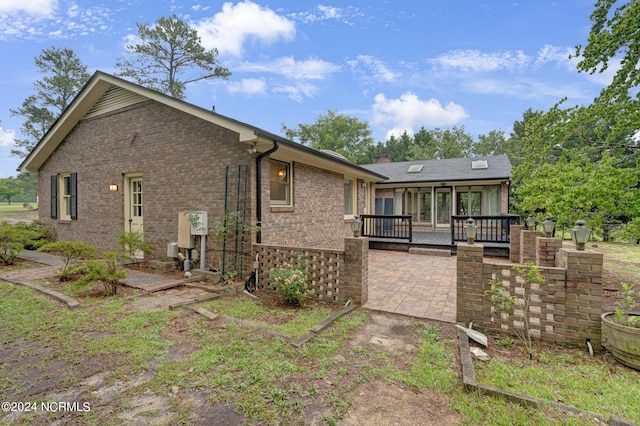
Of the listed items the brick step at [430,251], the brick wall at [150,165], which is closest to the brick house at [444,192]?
the brick step at [430,251]

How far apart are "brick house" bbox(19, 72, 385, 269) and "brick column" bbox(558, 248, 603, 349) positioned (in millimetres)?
4797

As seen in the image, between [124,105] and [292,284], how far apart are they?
7034 mm

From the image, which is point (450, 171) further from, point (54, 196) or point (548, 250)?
point (54, 196)

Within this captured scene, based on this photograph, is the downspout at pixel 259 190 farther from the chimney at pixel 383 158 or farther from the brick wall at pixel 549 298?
the chimney at pixel 383 158

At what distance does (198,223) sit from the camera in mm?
6137

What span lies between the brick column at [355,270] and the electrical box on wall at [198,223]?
3209mm

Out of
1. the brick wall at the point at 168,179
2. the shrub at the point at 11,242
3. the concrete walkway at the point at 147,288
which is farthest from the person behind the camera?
the shrub at the point at 11,242

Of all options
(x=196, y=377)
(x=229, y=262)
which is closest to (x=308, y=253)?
(x=229, y=262)

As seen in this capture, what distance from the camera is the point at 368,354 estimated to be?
10.4 ft

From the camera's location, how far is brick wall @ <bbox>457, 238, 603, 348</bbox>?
3232 mm

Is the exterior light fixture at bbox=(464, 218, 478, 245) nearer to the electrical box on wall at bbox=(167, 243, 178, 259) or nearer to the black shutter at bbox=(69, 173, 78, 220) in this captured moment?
the electrical box on wall at bbox=(167, 243, 178, 259)

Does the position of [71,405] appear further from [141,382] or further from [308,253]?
[308,253]

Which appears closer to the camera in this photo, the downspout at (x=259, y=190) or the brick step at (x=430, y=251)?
the downspout at (x=259, y=190)

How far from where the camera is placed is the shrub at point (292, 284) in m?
4.57
